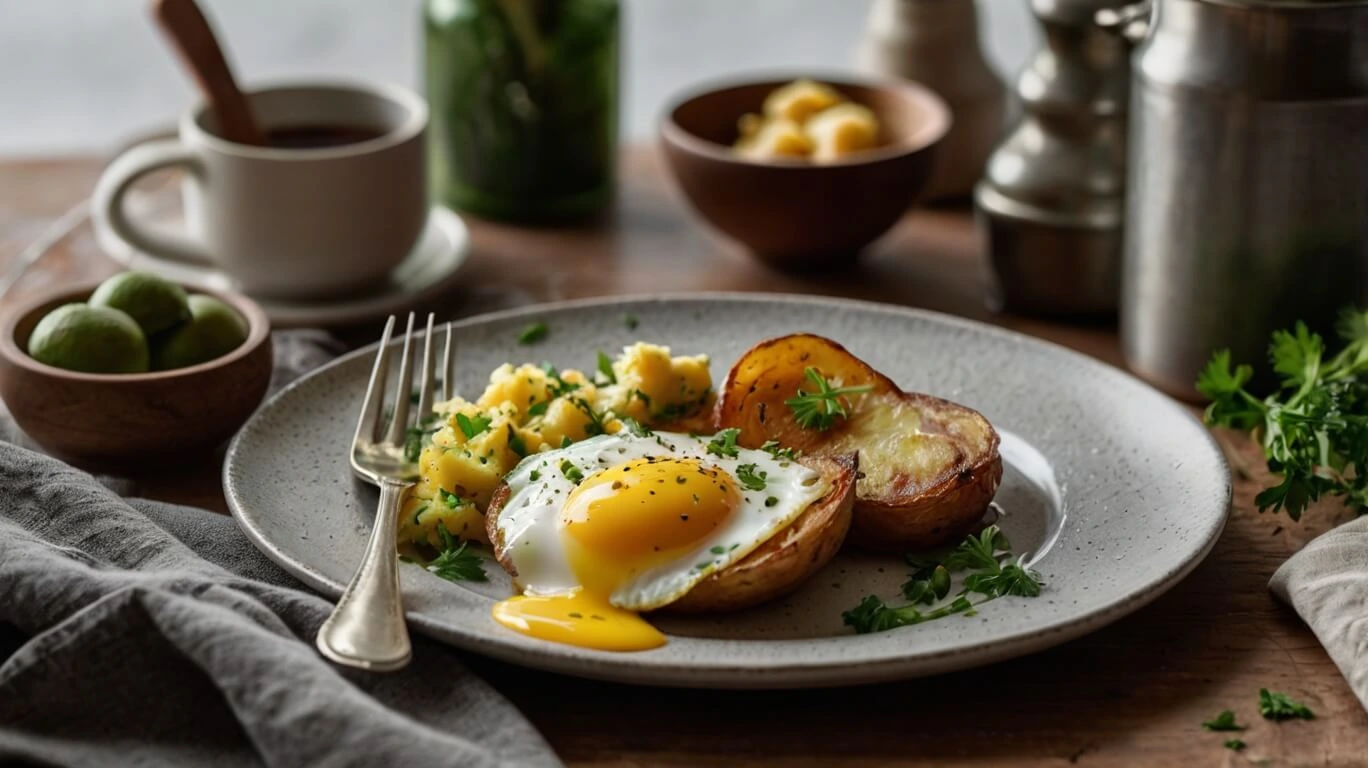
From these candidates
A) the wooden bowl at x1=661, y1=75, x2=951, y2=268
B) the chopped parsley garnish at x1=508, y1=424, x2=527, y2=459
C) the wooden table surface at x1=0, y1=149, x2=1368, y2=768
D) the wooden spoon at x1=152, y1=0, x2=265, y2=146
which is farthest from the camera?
the wooden bowl at x1=661, y1=75, x2=951, y2=268

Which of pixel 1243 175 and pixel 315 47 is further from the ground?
pixel 1243 175

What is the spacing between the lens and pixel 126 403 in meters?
1.86

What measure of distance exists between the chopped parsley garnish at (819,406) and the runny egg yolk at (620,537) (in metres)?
0.18

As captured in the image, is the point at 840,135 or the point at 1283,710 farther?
the point at 840,135

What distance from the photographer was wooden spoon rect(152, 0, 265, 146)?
2.37m

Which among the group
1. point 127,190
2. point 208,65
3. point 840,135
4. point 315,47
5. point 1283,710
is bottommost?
point 315,47

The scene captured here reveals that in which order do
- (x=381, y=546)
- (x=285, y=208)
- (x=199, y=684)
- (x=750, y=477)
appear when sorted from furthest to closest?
(x=285, y=208), (x=750, y=477), (x=381, y=546), (x=199, y=684)

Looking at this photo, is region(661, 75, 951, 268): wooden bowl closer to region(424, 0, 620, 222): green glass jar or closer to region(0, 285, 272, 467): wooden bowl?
region(424, 0, 620, 222): green glass jar

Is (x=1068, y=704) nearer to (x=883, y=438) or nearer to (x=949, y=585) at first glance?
(x=949, y=585)

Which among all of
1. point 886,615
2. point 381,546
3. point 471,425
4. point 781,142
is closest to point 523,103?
point 781,142

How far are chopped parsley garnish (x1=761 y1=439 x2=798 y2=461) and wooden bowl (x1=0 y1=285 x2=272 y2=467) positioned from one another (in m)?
0.65

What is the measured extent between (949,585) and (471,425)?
0.54 m

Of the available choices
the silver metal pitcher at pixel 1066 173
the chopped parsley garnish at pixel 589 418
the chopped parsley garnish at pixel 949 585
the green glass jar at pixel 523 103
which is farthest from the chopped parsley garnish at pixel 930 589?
the green glass jar at pixel 523 103

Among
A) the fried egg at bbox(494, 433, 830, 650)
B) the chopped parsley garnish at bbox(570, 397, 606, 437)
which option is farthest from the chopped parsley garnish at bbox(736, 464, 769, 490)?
the chopped parsley garnish at bbox(570, 397, 606, 437)
